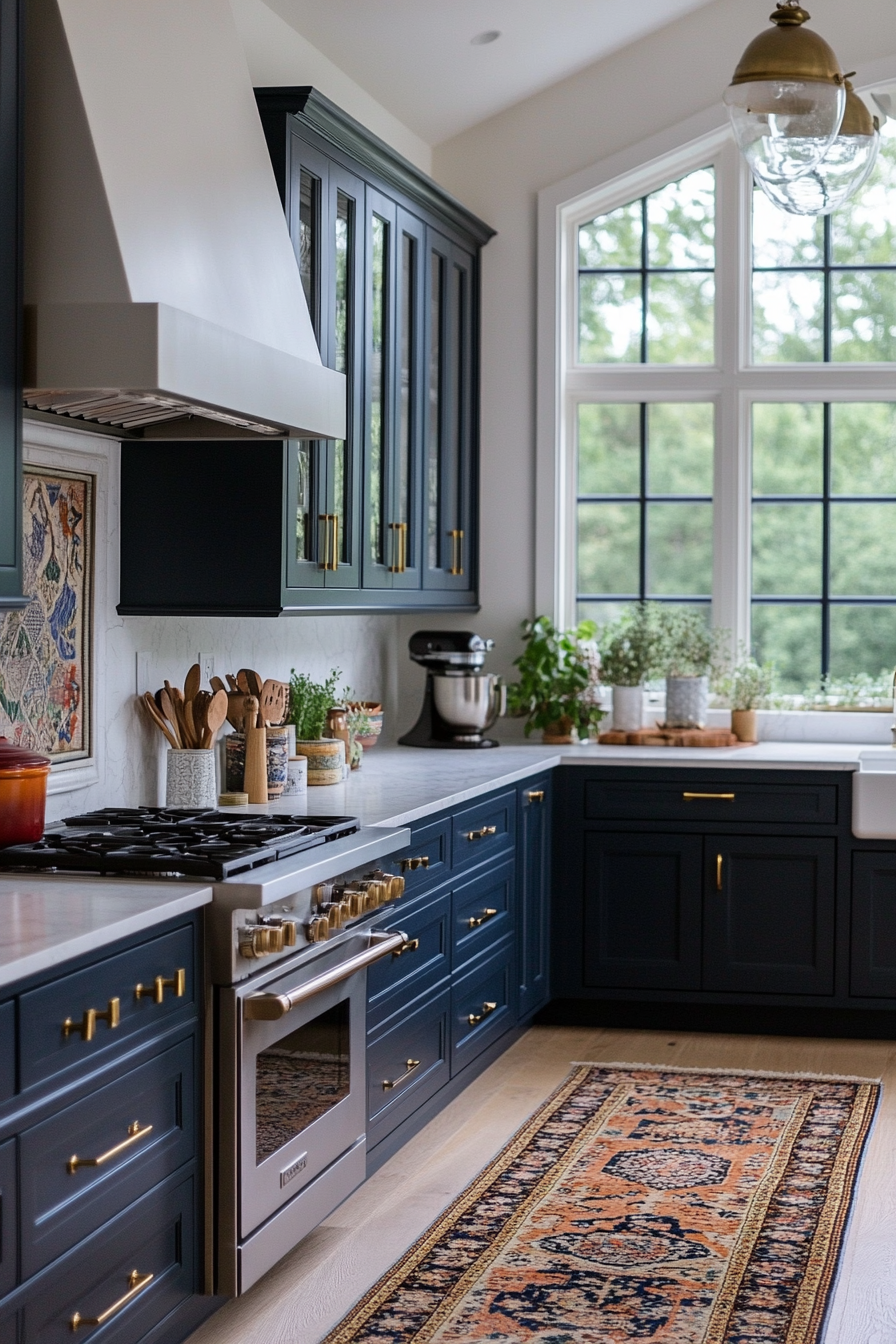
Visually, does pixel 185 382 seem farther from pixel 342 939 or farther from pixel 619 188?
A: pixel 619 188

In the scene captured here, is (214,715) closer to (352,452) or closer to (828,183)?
(352,452)

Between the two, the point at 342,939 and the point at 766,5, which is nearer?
the point at 342,939

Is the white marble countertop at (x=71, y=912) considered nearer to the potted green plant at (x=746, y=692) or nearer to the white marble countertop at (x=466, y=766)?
the white marble countertop at (x=466, y=766)

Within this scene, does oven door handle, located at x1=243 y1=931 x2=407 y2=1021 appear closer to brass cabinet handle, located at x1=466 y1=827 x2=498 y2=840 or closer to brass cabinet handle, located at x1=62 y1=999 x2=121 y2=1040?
brass cabinet handle, located at x1=62 y1=999 x2=121 y2=1040

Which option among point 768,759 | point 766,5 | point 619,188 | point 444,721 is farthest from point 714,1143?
point 766,5

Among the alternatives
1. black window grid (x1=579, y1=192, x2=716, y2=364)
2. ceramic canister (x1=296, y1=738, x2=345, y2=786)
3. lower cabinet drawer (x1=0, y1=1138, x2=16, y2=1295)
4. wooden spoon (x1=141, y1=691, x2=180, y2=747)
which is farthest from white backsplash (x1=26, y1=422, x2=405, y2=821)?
black window grid (x1=579, y1=192, x2=716, y2=364)

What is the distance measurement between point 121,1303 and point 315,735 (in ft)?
6.60

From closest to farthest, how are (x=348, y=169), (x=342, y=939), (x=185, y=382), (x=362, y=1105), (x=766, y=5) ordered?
(x=185, y=382)
(x=342, y=939)
(x=362, y=1105)
(x=348, y=169)
(x=766, y=5)

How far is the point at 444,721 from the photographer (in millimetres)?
5090

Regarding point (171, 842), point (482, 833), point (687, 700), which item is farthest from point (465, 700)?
point (171, 842)

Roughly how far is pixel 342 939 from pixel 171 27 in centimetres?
182

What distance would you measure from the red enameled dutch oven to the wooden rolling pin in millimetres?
829

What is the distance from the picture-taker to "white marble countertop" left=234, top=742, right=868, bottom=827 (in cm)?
364

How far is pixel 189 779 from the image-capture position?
352 centimetres
